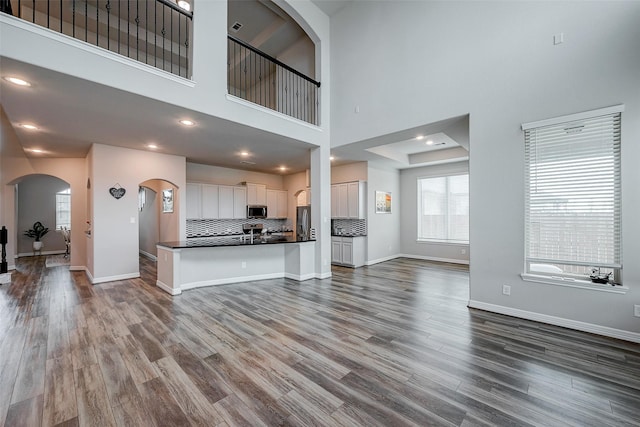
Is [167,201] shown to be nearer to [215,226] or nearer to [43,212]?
[215,226]

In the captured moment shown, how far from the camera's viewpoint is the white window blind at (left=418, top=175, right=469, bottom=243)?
756cm

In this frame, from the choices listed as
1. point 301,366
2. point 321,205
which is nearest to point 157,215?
point 321,205

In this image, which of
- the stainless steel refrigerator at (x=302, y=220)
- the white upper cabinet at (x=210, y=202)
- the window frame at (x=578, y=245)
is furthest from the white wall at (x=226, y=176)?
the window frame at (x=578, y=245)


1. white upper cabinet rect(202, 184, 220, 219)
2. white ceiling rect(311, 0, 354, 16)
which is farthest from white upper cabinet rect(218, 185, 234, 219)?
white ceiling rect(311, 0, 354, 16)

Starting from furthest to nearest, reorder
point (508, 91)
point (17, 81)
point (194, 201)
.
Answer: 1. point (194, 201)
2. point (508, 91)
3. point (17, 81)

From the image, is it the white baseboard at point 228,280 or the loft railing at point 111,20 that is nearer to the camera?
the white baseboard at point 228,280

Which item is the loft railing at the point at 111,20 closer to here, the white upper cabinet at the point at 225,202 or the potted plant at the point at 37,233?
the white upper cabinet at the point at 225,202

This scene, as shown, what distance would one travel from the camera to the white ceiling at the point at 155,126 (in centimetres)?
310

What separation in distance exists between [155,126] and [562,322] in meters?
6.24

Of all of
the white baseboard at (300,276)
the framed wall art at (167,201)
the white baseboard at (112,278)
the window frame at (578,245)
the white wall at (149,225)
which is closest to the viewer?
the window frame at (578,245)

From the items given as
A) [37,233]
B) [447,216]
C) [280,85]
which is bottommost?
[37,233]

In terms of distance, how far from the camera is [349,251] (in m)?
6.89

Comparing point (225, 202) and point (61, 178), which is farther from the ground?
Answer: point (61, 178)

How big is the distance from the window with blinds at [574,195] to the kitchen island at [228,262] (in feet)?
12.4
